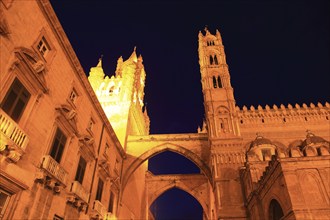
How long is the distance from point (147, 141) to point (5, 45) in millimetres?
19098

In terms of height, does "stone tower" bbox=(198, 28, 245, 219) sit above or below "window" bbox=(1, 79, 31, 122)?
above

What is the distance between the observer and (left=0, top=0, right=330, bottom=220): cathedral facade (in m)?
8.88

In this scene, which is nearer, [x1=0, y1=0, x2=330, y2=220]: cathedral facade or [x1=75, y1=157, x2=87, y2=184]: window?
[x1=0, y1=0, x2=330, y2=220]: cathedral facade

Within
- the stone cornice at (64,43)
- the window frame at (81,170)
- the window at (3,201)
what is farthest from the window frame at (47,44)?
the window frame at (81,170)

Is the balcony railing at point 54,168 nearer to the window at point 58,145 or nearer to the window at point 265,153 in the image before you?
the window at point 58,145

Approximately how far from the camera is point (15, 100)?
9188mm

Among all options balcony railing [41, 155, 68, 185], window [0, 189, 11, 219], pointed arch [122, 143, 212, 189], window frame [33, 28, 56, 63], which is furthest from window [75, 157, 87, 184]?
pointed arch [122, 143, 212, 189]

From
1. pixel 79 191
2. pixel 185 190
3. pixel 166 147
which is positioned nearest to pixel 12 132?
pixel 79 191

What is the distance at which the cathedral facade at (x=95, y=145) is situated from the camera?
8.88m

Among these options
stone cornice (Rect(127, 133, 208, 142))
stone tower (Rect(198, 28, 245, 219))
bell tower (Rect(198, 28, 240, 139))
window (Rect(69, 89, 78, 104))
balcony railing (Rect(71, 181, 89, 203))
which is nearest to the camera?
balcony railing (Rect(71, 181, 89, 203))

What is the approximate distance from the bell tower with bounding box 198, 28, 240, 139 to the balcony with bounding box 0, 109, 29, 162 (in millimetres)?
16508

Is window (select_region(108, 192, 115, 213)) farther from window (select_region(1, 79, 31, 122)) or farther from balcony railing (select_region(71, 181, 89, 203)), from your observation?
window (select_region(1, 79, 31, 122))

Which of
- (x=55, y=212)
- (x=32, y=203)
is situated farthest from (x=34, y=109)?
(x=55, y=212)

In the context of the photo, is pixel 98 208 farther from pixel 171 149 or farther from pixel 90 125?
pixel 171 149
